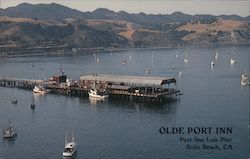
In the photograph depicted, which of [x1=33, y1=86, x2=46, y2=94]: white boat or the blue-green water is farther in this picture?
[x1=33, y1=86, x2=46, y2=94]: white boat

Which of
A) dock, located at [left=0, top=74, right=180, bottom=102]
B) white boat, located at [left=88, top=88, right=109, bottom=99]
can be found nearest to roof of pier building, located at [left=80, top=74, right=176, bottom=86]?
dock, located at [left=0, top=74, right=180, bottom=102]

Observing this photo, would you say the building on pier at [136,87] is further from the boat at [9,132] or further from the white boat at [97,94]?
the boat at [9,132]

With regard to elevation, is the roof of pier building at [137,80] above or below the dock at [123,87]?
above

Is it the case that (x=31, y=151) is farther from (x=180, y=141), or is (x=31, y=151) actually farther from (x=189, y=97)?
(x=189, y=97)

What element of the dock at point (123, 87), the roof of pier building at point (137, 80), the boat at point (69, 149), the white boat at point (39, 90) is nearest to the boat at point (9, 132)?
the boat at point (69, 149)

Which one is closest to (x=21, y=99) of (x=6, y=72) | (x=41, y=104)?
(x=41, y=104)

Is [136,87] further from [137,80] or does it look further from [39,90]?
[39,90]

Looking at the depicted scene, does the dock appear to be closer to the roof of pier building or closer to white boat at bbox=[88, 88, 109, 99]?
the roof of pier building

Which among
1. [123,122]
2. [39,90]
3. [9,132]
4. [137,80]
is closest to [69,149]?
[9,132]
